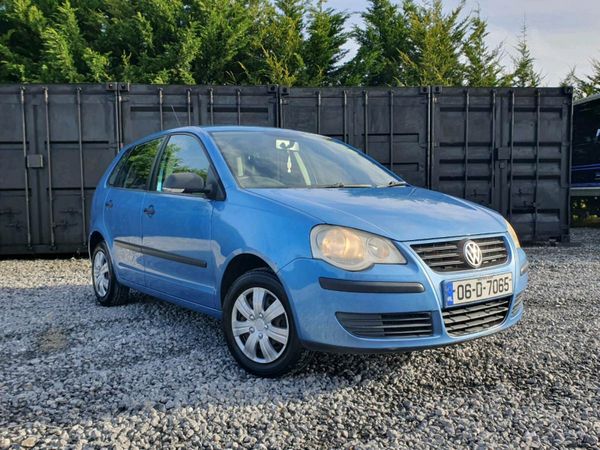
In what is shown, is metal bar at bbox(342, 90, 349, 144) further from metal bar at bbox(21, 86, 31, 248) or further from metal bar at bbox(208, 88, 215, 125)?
metal bar at bbox(21, 86, 31, 248)

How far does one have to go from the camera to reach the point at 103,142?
313 inches

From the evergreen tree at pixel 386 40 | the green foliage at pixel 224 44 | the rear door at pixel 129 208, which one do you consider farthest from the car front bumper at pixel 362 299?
the evergreen tree at pixel 386 40

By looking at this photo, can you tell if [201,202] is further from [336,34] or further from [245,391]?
[336,34]

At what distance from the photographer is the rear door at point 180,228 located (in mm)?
3473

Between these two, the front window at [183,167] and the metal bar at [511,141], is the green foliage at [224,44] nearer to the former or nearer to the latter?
the metal bar at [511,141]

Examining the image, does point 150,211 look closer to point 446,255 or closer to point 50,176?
point 446,255

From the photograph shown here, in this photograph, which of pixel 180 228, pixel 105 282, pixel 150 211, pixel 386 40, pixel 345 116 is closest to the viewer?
pixel 180 228

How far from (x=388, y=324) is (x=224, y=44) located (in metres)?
18.5

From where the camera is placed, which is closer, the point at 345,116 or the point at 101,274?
the point at 101,274

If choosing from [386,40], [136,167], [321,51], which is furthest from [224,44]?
[136,167]

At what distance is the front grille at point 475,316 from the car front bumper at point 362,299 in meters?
0.05

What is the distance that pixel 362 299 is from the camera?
2682mm

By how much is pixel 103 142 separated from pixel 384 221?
6237 mm

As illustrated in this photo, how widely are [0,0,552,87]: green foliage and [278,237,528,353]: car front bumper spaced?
1646 centimetres
